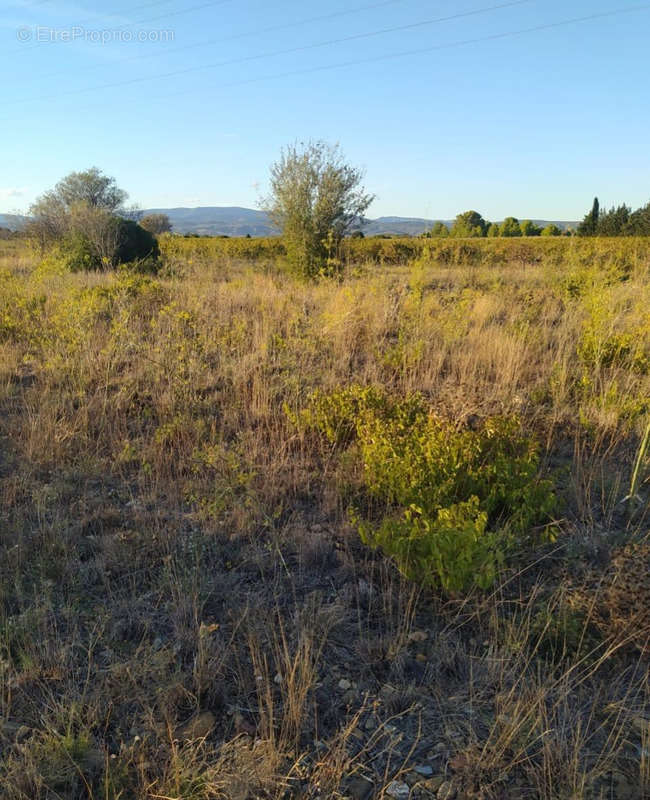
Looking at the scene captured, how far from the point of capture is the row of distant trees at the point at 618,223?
24922 millimetres

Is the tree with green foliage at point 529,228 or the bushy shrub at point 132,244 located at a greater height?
the tree with green foliage at point 529,228

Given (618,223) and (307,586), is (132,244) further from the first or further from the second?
(618,223)

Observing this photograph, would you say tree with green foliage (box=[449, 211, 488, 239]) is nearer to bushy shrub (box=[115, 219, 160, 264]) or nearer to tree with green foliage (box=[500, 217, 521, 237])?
tree with green foliage (box=[500, 217, 521, 237])

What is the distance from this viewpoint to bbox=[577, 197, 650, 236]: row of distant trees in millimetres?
24922

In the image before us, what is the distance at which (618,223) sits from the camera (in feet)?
90.1

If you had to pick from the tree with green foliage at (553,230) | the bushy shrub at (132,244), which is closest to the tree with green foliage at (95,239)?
the bushy shrub at (132,244)

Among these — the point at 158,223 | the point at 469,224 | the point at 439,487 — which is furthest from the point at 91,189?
the point at 439,487

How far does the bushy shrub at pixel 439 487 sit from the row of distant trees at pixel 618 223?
81.2ft

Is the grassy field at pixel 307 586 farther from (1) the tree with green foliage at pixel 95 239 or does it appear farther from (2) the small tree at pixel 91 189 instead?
(2) the small tree at pixel 91 189

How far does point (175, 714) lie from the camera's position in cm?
166

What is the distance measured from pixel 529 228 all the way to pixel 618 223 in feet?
32.2

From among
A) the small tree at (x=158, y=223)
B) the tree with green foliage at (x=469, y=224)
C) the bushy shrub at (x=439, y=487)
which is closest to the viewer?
the bushy shrub at (x=439, y=487)

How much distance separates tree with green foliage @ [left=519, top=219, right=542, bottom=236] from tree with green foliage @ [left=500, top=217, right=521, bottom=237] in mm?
286

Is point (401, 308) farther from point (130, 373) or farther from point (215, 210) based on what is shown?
point (215, 210)
